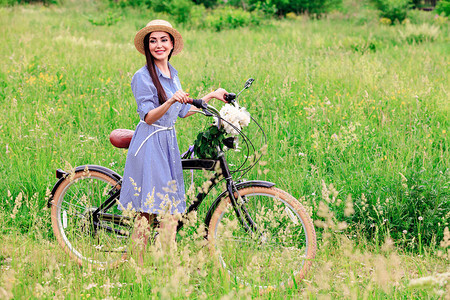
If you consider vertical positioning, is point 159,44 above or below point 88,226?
above

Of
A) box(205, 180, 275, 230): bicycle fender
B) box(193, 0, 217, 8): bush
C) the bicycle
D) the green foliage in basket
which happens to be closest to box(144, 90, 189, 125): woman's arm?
the bicycle

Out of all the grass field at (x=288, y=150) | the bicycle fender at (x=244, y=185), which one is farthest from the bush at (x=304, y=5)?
the bicycle fender at (x=244, y=185)


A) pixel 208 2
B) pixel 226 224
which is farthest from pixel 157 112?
pixel 208 2

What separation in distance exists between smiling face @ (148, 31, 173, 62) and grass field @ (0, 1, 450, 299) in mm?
1008

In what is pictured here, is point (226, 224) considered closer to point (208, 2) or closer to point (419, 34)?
point (419, 34)

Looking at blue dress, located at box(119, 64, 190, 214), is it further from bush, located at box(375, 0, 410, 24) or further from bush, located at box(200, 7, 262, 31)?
bush, located at box(375, 0, 410, 24)

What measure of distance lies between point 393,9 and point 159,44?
14.4m

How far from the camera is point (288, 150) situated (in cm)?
507

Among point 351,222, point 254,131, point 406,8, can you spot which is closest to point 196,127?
point 254,131

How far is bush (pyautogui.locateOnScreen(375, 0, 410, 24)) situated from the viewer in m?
15.2

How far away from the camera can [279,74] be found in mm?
7367

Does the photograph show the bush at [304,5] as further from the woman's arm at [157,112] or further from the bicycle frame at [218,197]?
the woman's arm at [157,112]

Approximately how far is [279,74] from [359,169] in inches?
128

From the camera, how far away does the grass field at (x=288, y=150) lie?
2.75m
